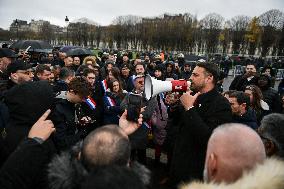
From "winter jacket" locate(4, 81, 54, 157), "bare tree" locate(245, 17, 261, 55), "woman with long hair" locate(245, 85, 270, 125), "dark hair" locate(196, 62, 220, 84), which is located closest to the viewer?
"winter jacket" locate(4, 81, 54, 157)

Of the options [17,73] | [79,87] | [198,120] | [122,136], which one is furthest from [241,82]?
[122,136]

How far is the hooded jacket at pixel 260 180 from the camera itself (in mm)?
1512

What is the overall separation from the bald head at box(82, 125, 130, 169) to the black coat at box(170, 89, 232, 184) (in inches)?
55.7

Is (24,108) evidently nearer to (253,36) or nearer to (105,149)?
(105,149)

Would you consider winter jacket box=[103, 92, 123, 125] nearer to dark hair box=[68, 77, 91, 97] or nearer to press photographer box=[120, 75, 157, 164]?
press photographer box=[120, 75, 157, 164]

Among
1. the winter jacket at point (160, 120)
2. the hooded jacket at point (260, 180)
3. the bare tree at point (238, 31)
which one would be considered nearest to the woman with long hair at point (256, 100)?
the winter jacket at point (160, 120)

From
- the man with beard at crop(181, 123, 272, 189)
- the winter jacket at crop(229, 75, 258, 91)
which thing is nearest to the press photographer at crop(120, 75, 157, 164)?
the man with beard at crop(181, 123, 272, 189)

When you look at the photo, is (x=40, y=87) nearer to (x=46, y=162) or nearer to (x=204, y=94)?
(x=46, y=162)

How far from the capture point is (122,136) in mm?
1801

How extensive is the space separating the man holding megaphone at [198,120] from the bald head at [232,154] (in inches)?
47.8

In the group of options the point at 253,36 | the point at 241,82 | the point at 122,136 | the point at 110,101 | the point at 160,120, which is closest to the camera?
the point at 122,136

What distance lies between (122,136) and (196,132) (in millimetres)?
1392

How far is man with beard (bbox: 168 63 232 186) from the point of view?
10.1 ft

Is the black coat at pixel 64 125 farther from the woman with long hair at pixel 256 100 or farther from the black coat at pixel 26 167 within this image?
the woman with long hair at pixel 256 100
